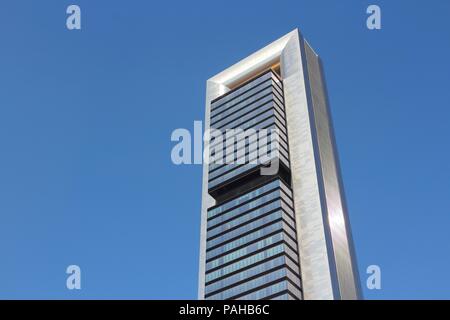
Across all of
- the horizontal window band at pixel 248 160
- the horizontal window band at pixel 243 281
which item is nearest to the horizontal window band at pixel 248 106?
the horizontal window band at pixel 248 160

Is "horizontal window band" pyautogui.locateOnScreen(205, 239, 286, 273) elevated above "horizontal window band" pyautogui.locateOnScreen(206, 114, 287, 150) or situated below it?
below

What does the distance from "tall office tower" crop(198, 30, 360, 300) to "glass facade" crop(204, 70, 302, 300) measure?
0.25m

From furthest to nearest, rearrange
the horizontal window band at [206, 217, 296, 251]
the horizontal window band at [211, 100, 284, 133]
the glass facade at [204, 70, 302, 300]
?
1. the horizontal window band at [211, 100, 284, 133]
2. the horizontal window band at [206, 217, 296, 251]
3. the glass facade at [204, 70, 302, 300]

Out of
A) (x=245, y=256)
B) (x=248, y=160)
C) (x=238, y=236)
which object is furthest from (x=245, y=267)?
(x=248, y=160)

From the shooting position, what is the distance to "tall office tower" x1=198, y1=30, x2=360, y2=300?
12361 centimetres

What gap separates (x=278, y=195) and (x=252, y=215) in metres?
7.88

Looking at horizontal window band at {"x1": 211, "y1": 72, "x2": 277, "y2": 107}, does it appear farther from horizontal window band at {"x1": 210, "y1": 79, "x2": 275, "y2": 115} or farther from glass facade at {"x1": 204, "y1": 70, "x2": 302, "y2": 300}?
horizontal window band at {"x1": 210, "y1": 79, "x2": 275, "y2": 115}

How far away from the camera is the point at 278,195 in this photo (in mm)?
135500

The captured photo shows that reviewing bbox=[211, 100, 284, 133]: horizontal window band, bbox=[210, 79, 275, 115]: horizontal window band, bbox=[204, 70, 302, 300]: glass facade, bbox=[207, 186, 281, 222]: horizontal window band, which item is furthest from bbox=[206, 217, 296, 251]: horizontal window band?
bbox=[210, 79, 275, 115]: horizontal window band

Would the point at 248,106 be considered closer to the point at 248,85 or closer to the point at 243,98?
the point at 243,98

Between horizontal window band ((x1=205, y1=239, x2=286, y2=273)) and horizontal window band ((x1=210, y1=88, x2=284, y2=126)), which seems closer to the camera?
horizontal window band ((x1=205, y1=239, x2=286, y2=273))

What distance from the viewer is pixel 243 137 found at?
157625 mm
